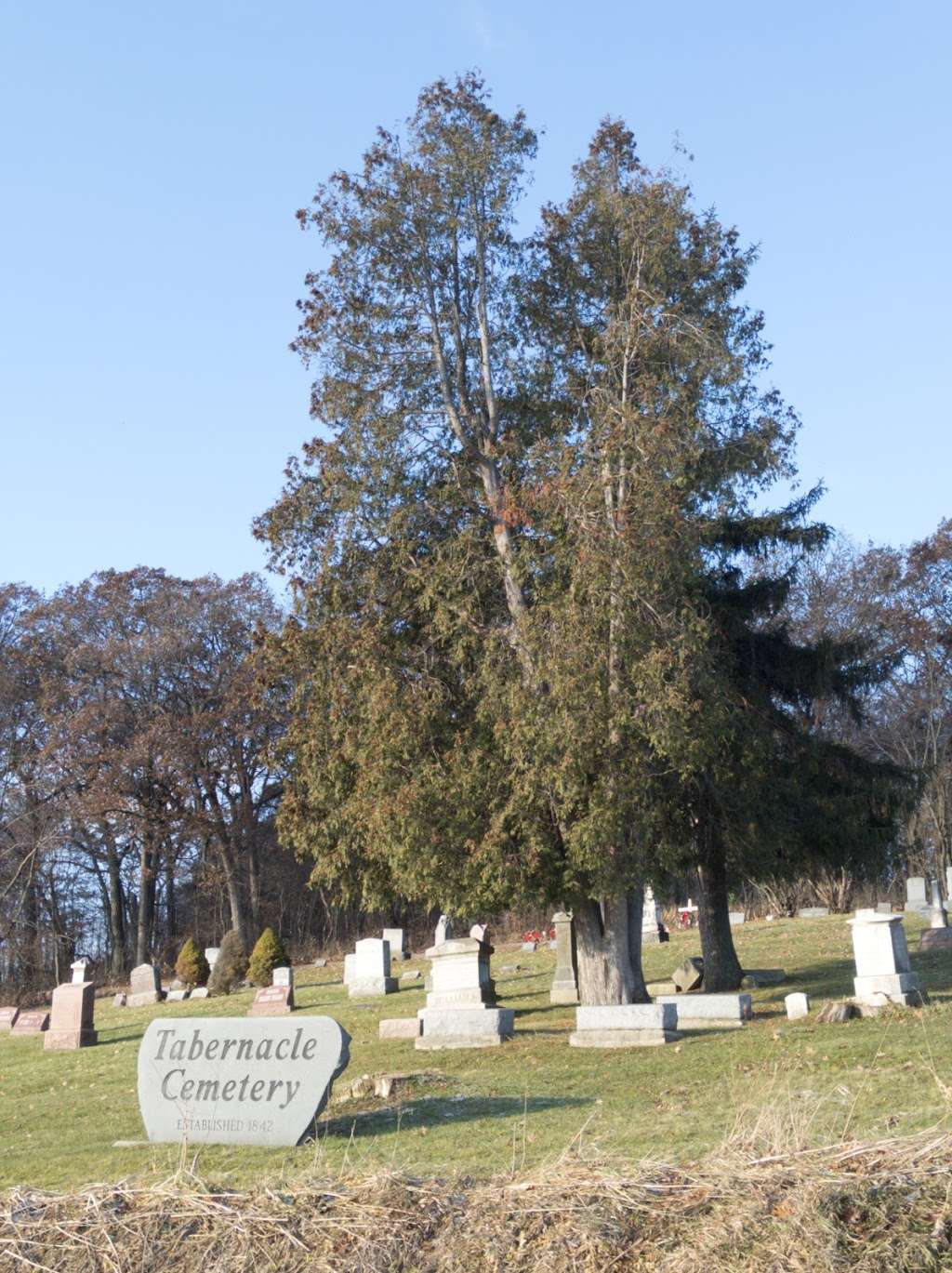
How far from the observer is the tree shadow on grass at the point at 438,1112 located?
964cm

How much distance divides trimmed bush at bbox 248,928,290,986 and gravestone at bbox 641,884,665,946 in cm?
784

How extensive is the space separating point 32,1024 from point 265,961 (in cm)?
483

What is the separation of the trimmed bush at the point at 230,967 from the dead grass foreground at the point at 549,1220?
2259 centimetres

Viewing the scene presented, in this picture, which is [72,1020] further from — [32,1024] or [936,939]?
[936,939]

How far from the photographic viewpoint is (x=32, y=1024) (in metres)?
23.4

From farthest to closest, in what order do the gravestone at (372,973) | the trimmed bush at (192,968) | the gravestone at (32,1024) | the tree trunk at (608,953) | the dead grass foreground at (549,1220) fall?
the trimmed bush at (192,968)
the gravestone at (32,1024)
the gravestone at (372,973)
the tree trunk at (608,953)
the dead grass foreground at (549,1220)

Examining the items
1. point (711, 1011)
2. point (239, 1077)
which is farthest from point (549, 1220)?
point (711, 1011)

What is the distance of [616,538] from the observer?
15320 mm

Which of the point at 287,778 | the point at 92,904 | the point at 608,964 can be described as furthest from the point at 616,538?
the point at 92,904

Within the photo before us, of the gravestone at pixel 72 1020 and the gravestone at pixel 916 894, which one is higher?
the gravestone at pixel 916 894

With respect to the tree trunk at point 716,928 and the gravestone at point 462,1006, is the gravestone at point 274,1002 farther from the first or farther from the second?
the tree trunk at point 716,928

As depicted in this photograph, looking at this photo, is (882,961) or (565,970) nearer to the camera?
(882,961)

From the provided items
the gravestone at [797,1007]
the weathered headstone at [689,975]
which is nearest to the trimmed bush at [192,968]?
the weathered headstone at [689,975]

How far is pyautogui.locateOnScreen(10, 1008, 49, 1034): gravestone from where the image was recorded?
76.0ft
